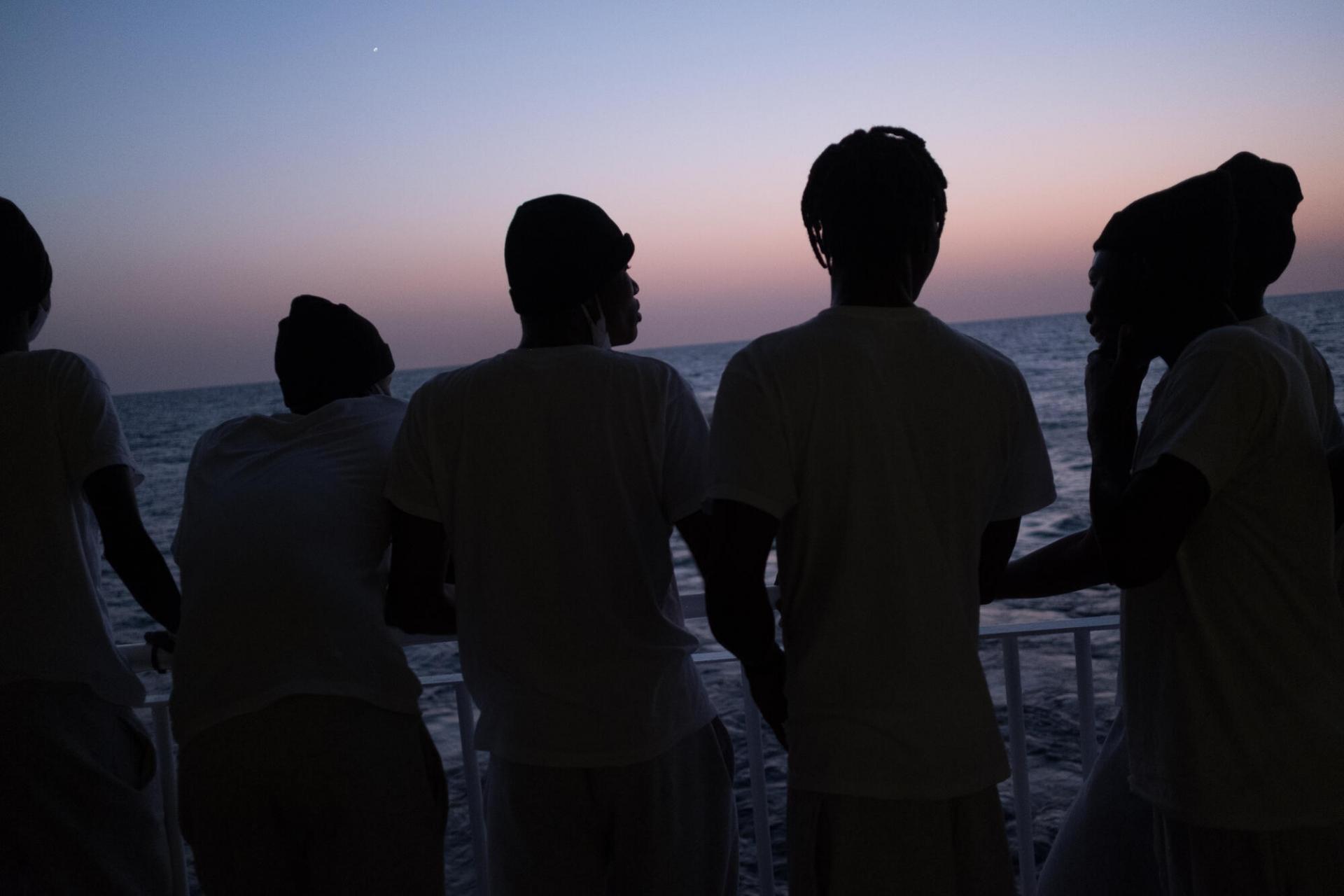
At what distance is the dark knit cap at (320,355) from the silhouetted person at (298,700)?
0.17m

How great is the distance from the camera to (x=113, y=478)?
1.86 m

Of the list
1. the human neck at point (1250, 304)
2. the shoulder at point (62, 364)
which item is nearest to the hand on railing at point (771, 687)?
the human neck at point (1250, 304)

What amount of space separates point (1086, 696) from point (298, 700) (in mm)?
1682

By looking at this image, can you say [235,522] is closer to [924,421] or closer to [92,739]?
[92,739]

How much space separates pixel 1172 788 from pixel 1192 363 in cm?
60

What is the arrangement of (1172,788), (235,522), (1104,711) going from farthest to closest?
(1104,711) < (235,522) < (1172,788)

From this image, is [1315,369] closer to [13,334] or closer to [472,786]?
[472,786]

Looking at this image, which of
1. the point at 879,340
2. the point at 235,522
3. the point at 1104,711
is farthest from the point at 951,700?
the point at 1104,711

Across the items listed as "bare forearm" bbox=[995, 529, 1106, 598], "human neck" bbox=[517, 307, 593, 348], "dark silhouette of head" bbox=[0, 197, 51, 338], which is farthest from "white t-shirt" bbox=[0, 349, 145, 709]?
"bare forearm" bbox=[995, 529, 1106, 598]

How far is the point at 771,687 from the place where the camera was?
4.81ft

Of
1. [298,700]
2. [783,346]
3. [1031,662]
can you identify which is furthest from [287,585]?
[1031,662]

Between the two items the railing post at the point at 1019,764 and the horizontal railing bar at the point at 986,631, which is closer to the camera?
the horizontal railing bar at the point at 986,631

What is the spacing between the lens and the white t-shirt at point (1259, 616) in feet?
4.50

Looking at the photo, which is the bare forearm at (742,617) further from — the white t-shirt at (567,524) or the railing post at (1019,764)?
the railing post at (1019,764)
